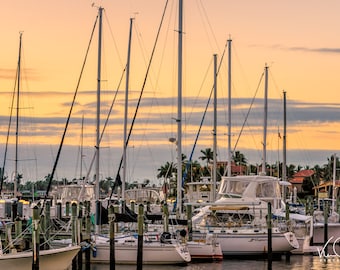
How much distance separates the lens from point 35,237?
32.8 metres

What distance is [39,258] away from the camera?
34.7 m

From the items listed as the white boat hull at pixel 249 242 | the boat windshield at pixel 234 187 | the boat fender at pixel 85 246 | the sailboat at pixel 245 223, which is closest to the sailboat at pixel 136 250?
the boat fender at pixel 85 246

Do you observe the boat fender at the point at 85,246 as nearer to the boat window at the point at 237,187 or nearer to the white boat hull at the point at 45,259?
the white boat hull at the point at 45,259

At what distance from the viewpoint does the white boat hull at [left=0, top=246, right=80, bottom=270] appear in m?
33.6

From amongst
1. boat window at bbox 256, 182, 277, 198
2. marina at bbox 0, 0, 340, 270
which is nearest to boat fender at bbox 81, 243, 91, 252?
marina at bbox 0, 0, 340, 270

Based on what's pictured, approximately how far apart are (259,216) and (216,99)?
13.3m

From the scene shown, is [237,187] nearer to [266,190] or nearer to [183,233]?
[266,190]

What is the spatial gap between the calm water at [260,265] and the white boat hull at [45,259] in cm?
610

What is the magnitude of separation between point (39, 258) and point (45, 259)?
0.51 meters

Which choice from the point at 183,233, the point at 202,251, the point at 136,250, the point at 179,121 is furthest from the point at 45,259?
the point at 179,121

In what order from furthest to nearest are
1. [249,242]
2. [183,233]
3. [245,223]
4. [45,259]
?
[245,223]
[249,242]
[183,233]
[45,259]

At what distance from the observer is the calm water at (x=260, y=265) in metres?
42.3

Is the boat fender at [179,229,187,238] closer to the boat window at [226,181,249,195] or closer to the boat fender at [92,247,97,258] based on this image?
the boat fender at [92,247,97,258]

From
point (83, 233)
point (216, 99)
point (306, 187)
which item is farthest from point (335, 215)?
point (306, 187)
